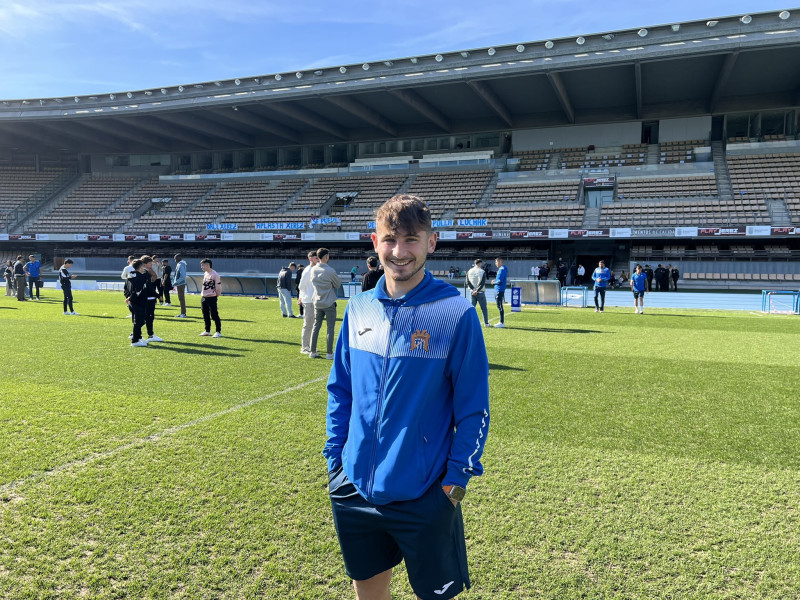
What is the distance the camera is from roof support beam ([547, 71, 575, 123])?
31188mm

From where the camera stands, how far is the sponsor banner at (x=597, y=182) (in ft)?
115

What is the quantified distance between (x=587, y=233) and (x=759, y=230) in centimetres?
898

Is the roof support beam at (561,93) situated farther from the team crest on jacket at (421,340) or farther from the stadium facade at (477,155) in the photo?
the team crest on jacket at (421,340)

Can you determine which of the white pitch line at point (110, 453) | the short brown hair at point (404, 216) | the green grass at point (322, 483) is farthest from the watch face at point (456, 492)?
the white pitch line at point (110, 453)

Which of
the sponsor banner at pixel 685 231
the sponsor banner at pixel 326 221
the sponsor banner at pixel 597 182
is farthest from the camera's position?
the sponsor banner at pixel 326 221

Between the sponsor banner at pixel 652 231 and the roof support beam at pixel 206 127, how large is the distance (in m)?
34.8

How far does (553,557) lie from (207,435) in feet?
11.8

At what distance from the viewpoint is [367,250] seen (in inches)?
1499

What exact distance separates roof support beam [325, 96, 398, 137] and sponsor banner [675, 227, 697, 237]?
2374cm

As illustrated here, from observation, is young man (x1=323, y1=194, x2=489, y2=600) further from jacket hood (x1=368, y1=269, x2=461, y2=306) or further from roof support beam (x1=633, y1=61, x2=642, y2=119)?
roof support beam (x1=633, y1=61, x2=642, y2=119)

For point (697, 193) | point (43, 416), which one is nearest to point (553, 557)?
point (43, 416)

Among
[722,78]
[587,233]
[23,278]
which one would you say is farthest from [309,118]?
[722,78]

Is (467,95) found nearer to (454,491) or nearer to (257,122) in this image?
(257,122)

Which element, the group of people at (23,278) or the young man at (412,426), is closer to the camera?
the young man at (412,426)
